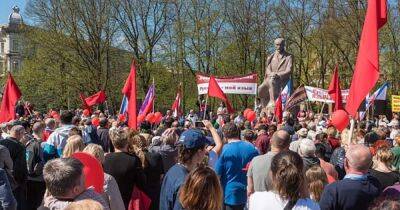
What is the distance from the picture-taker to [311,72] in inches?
1820

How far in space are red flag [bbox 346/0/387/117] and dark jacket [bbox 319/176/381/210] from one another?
8.72ft

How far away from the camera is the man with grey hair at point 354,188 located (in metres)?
4.94

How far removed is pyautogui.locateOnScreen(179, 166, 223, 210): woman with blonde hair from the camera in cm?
399

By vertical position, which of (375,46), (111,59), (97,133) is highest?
(111,59)

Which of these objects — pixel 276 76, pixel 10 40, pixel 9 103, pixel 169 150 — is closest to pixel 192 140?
pixel 169 150

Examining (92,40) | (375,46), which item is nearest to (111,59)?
(92,40)

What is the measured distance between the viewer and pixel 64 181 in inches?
157

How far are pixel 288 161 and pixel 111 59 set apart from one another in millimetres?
39715

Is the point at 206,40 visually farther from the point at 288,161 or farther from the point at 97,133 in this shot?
the point at 288,161

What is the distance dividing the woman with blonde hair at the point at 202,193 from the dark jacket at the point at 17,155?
4707 millimetres

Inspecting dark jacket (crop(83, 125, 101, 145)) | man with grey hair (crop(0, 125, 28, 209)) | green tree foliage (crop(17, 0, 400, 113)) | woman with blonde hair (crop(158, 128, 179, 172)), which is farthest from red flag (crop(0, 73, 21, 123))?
green tree foliage (crop(17, 0, 400, 113))

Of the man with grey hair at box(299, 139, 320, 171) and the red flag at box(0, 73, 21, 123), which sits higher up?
the red flag at box(0, 73, 21, 123)

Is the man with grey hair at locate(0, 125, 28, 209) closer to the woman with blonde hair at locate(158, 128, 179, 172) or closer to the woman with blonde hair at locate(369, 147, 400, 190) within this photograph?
the woman with blonde hair at locate(158, 128, 179, 172)

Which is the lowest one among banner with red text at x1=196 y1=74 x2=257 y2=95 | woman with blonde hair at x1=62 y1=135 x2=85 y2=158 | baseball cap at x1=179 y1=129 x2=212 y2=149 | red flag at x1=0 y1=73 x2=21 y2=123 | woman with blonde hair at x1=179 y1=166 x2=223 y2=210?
woman with blonde hair at x1=179 y1=166 x2=223 y2=210
